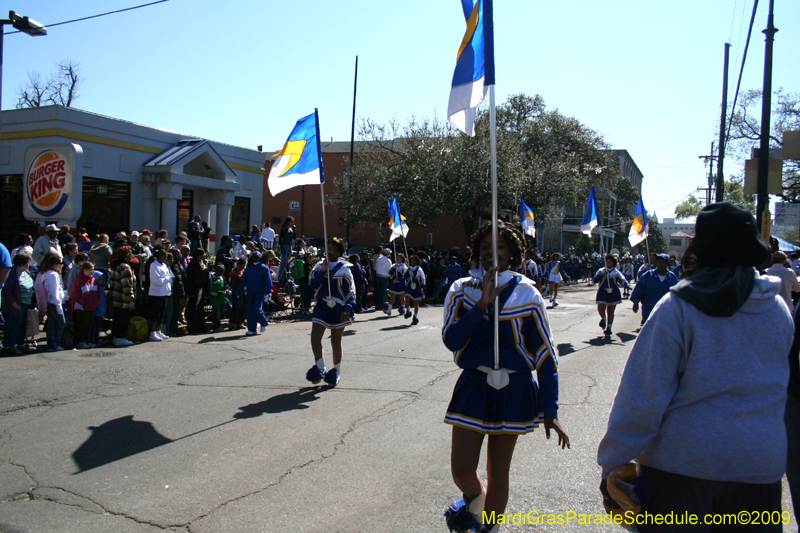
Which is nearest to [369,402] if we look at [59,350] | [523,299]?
[523,299]

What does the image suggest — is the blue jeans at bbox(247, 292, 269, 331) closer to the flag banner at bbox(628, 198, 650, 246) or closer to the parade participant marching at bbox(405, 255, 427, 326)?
the parade participant marching at bbox(405, 255, 427, 326)

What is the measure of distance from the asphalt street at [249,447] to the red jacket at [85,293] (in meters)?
0.90

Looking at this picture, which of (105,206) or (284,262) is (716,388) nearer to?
(284,262)

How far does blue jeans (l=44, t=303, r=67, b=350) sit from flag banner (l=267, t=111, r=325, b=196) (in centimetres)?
422

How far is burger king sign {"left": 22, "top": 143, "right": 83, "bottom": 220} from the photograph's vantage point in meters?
9.98

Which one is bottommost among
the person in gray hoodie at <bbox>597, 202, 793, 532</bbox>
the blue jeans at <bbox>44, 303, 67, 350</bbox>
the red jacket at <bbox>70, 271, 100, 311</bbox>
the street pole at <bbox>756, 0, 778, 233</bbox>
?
the blue jeans at <bbox>44, 303, 67, 350</bbox>

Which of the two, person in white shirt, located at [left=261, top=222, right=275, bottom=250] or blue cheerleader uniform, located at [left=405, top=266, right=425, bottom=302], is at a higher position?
person in white shirt, located at [left=261, top=222, right=275, bottom=250]

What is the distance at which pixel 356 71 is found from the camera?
97.2ft

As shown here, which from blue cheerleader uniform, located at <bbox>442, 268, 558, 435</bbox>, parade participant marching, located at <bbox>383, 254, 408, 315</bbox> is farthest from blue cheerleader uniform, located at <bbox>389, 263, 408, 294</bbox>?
blue cheerleader uniform, located at <bbox>442, 268, 558, 435</bbox>

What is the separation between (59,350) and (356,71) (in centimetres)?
2328

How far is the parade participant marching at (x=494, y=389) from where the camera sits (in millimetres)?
3018

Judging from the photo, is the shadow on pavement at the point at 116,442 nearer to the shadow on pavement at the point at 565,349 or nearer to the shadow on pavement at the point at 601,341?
the shadow on pavement at the point at 565,349

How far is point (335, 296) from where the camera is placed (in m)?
7.34

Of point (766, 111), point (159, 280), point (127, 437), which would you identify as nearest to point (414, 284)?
point (159, 280)
